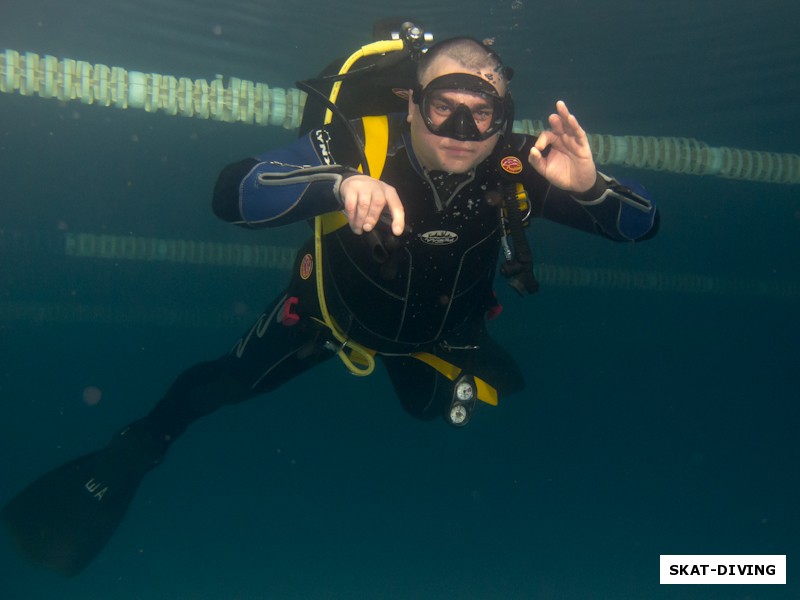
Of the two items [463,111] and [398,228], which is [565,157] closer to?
[463,111]

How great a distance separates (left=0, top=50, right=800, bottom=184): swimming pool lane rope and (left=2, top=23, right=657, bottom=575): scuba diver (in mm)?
4096

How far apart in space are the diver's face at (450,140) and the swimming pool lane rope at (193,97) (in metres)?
5.07

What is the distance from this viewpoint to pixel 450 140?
9.28 feet

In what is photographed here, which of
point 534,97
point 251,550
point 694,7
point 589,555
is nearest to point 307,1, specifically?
point 534,97

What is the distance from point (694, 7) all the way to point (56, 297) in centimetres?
1260

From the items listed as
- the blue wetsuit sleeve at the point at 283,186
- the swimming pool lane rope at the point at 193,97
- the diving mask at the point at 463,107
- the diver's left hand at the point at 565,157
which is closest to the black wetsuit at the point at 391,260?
the blue wetsuit sleeve at the point at 283,186

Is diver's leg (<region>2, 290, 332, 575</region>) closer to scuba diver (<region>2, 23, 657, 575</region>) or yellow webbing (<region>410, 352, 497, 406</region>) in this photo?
scuba diver (<region>2, 23, 657, 575</region>)

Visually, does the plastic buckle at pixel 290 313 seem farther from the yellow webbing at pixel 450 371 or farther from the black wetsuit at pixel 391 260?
the yellow webbing at pixel 450 371

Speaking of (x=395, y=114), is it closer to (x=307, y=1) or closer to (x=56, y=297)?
(x=307, y=1)

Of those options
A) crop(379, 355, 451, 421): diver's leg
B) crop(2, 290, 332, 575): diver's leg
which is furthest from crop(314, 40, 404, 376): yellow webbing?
crop(379, 355, 451, 421): diver's leg

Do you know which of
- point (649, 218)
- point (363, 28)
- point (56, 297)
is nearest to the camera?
point (649, 218)

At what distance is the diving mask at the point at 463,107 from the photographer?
272 centimetres

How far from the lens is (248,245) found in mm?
11547

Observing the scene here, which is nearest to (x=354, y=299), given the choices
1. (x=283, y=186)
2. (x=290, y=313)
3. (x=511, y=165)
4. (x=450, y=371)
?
(x=290, y=313)
